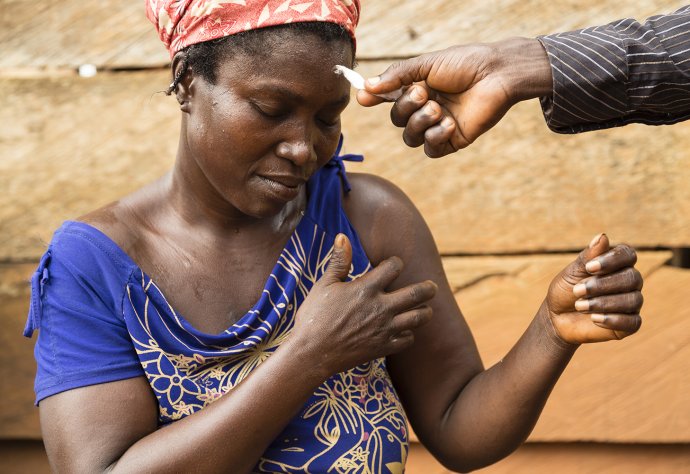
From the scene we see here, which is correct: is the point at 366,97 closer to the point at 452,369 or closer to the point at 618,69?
the point at 618,69

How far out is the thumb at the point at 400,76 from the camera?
1.83 metres

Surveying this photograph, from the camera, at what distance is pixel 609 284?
73.9 inches

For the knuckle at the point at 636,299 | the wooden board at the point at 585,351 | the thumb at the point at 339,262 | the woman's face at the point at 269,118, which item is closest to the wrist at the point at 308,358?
the thumb at the point at 339,262

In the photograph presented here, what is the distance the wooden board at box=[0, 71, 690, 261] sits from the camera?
9.68 ft

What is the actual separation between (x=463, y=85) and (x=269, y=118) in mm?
378

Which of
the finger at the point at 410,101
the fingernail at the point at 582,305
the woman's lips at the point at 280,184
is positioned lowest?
the fingernail at the point at 582,305

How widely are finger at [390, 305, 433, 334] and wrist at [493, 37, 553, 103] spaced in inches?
19.0

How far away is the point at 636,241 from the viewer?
2.96 metres

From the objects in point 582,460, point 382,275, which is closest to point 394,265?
point 382,275

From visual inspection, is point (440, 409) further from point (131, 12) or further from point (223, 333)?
point (131, 12)

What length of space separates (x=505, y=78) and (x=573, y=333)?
20.5 inches

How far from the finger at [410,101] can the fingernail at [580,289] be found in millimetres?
455

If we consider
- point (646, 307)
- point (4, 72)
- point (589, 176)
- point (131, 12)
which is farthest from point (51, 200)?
point (646, 307)

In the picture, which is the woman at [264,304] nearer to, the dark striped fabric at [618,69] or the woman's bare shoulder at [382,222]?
the woman's bare shoulder at [382,222]
